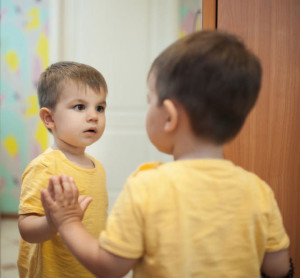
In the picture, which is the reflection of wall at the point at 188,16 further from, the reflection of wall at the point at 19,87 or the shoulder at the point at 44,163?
the shoulder at the point at 44,163

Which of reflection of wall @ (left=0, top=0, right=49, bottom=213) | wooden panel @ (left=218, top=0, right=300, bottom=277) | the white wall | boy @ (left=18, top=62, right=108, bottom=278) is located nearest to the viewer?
boy @ (left=18, top=62, right=108, bottom=278)

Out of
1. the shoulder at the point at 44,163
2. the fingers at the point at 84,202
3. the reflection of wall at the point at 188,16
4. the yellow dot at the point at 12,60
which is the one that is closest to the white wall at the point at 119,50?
the reflection of wall at the point at 188,16

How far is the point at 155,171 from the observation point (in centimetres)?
62

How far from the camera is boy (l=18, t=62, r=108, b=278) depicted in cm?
94

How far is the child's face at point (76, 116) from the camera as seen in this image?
3.30 feet

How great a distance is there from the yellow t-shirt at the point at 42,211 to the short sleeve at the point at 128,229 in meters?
→ 0.37

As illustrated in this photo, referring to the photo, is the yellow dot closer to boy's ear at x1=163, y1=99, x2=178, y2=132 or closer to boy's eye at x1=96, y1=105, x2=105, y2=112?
boy's eye at x1=96, y1=105, x2=105, y2=112

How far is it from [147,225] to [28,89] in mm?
2967

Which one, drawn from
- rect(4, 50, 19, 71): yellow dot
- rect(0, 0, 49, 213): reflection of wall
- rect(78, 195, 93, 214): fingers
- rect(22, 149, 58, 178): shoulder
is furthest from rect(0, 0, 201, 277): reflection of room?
rect(78, 195, 93, 214): fingers

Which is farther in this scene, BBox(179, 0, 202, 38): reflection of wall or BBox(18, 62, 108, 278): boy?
BBox(179, 0, 202, 38): reflection of wall

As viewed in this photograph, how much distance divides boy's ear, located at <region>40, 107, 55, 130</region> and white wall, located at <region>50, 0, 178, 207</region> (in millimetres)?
1621

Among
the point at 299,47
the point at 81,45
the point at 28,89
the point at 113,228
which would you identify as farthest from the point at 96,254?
the point at 28,89

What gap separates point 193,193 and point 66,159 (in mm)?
493

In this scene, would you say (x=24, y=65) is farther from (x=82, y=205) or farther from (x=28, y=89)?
(x=82, y=205)
